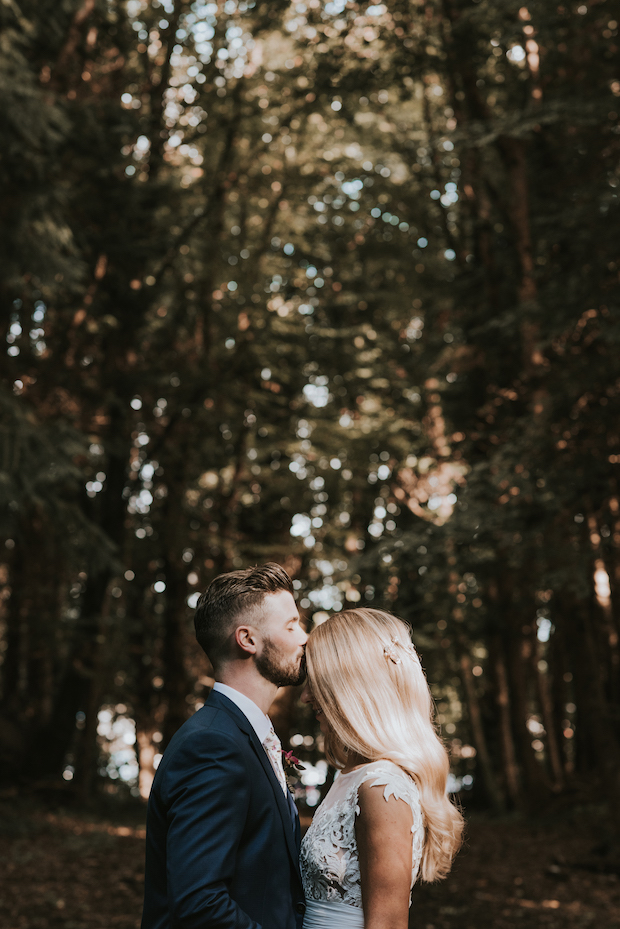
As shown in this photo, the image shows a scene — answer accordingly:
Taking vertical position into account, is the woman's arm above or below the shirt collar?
below

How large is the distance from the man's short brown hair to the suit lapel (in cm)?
14

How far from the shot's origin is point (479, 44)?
39.6ft

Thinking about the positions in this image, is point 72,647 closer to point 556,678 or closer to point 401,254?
point 401,254

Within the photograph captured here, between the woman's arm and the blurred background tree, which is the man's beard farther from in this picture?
the blurred background tree

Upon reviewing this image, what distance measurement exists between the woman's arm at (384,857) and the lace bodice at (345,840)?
0.03 m

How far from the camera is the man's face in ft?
7.38

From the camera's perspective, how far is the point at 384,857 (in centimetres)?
204

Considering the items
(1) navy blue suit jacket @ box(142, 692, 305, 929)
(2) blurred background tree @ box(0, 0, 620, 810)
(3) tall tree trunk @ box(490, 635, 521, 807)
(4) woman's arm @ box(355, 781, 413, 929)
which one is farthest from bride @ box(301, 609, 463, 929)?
(3) tall tree trunk @ box(490, 635, 521, 807)

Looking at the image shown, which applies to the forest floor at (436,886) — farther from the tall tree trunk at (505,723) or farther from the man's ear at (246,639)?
the man's ear at (246,639)

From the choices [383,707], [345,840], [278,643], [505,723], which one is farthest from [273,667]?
[505,723]

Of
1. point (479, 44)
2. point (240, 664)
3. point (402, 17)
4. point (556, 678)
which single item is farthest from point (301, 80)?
point (240, 664)

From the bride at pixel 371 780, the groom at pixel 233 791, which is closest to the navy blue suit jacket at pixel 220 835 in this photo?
the groom at pixel 233 791

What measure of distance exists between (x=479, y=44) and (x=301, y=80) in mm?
5539

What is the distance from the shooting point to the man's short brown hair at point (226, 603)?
2.26m
